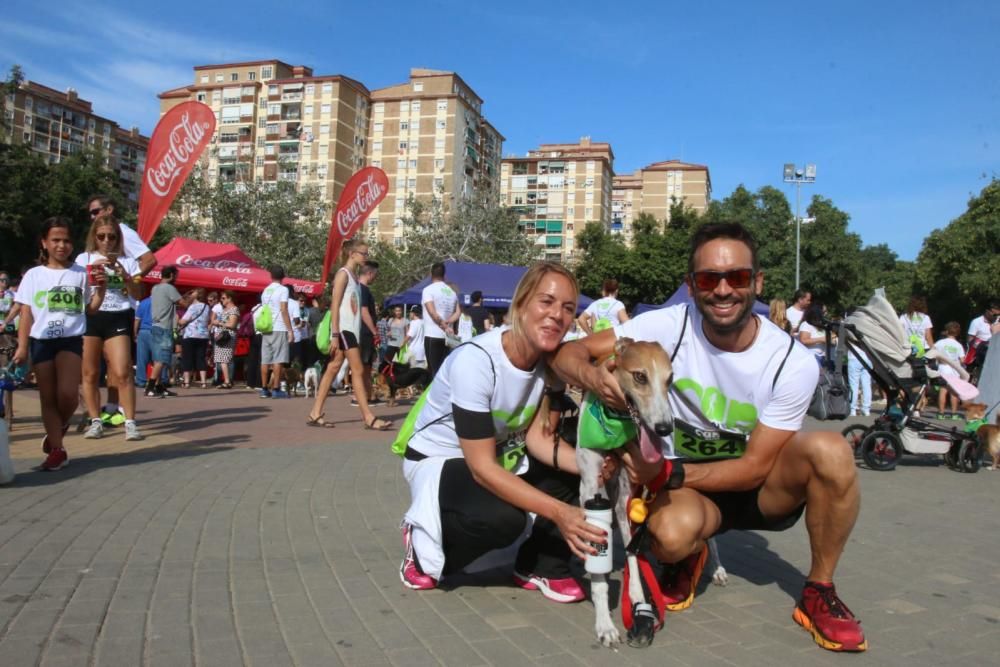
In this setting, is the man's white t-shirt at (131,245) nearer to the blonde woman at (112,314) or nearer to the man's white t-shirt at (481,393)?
the blonde woman at (112,314)

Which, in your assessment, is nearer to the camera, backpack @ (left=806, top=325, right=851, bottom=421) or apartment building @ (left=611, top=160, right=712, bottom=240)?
backpack @ (left=806, top=325, right=851, bottom=421)

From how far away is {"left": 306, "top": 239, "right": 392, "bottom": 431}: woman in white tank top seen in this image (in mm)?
9102

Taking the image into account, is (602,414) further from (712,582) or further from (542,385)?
(712,582)

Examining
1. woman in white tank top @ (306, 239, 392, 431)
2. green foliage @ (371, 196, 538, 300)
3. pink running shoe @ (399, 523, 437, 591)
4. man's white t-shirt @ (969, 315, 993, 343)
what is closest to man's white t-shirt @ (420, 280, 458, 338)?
woman in white tank top @ (306, 239, 392, 431)

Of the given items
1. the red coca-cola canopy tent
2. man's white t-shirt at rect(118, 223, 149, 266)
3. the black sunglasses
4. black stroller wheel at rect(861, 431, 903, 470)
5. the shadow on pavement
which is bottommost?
the shadow on pavement

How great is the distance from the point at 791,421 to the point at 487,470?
1.33 meters

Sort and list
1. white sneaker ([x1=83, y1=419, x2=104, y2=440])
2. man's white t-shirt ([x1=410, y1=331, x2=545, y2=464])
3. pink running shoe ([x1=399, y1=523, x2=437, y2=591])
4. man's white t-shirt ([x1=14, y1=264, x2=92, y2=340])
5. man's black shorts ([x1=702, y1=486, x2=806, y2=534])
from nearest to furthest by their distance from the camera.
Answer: man's white t-shirt ([x1=410, y1=331, x2=545, y2=464]) < man's black shorts ([x1=702, y1=486, x2=806, y2=534]) < pink running shoe ([x1=399, y1=523, x2=437, y2=591]) < man's white t-shirt ([x1=14, y1=264, x2=92, y2=340]) < white sneaker ([x1=83, y1=419, x2=104, y2=440])

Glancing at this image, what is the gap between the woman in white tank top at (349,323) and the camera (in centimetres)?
910

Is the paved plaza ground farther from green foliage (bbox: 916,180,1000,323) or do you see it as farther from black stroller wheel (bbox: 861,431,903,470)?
green foliage (bbox: 916,180,1000,323)

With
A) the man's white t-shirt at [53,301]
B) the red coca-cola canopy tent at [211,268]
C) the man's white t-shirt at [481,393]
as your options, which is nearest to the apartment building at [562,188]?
the red coca-cola canopy tent at [211,268]

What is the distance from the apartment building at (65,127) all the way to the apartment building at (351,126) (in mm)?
18230

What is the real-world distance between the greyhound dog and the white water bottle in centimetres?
4

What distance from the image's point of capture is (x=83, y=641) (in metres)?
2.85

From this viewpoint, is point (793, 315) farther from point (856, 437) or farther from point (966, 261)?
point (966, 261)
